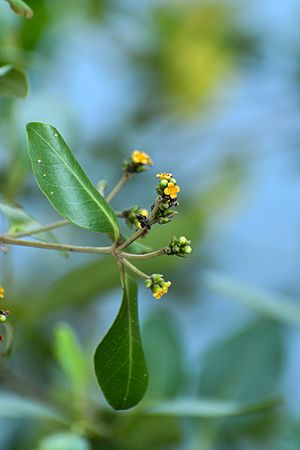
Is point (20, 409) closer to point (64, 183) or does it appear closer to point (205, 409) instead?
point (205, 409)

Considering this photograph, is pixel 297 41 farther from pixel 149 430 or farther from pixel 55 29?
pixel 149 430

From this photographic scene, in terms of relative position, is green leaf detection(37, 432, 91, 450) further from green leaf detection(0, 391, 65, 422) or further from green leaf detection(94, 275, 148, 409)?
green leaf detection(94, 275, 148, 409)

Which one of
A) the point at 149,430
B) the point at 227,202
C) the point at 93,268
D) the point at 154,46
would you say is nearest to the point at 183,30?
the point at 154,46

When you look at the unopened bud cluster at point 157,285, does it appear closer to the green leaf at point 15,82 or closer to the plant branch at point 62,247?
the plant branch at point 62,247

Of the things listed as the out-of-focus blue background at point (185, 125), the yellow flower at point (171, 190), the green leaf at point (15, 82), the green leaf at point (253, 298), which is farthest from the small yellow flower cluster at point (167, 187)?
the out-of-focus blue background at point (185, 125)

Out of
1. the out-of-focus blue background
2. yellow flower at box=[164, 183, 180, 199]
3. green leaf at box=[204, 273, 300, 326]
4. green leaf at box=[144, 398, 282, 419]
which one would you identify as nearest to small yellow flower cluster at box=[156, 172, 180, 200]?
yellow flower at box=[164, 183, 180, 199]

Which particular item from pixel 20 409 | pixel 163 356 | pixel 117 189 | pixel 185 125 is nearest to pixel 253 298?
pixel 163 356
